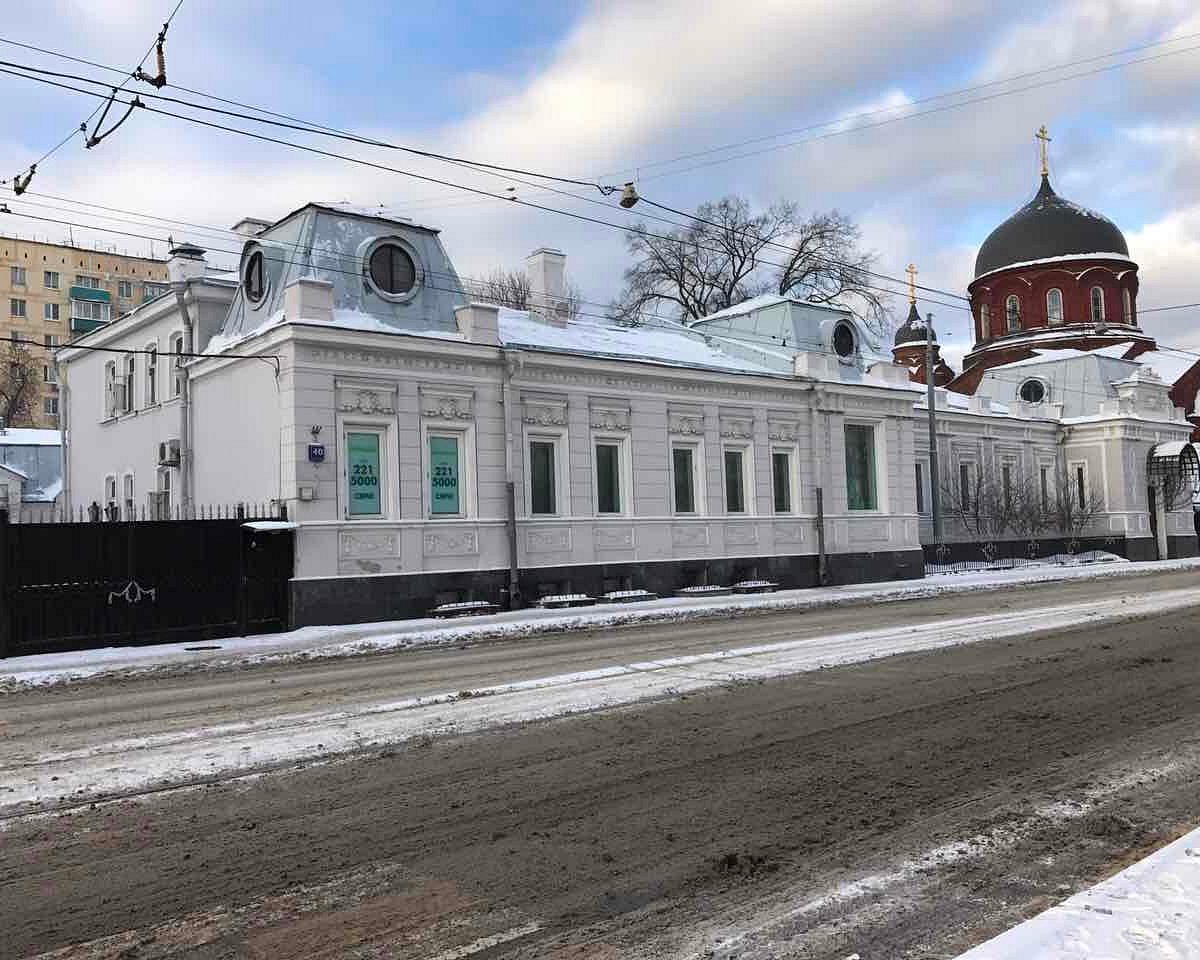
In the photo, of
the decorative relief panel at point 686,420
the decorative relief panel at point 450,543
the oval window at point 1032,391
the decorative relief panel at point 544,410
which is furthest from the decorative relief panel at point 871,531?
the oval window at point 1032,391

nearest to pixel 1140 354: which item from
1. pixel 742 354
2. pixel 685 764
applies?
pixel 742 354

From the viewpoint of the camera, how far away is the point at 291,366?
1938 centimetres

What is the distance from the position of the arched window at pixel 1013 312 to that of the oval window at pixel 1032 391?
339 inches

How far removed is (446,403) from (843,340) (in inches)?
555

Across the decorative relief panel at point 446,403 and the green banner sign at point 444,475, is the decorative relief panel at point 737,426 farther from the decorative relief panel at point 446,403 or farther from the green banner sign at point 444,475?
the green banner sign at point 444,475

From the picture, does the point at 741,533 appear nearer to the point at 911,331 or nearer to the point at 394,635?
the point at 394,635

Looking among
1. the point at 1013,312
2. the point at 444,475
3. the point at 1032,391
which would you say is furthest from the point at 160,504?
the point at 1013,312

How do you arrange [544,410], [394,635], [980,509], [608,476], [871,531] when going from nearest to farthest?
[394,635] < [544,410] < [608,476] < [871,531] < [980,509]

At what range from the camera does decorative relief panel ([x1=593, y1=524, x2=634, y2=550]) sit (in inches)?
942

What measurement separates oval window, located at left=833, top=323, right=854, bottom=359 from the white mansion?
0.22ft

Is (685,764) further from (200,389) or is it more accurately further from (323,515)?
(200,389)

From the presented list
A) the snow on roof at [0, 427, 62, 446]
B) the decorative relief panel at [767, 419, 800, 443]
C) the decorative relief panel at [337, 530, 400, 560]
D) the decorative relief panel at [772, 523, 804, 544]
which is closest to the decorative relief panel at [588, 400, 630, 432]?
the decorative relief panel at [767, 419, 800, 443]

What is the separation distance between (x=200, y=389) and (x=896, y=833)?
20861 millimetres

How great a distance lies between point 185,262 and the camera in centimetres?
2530
